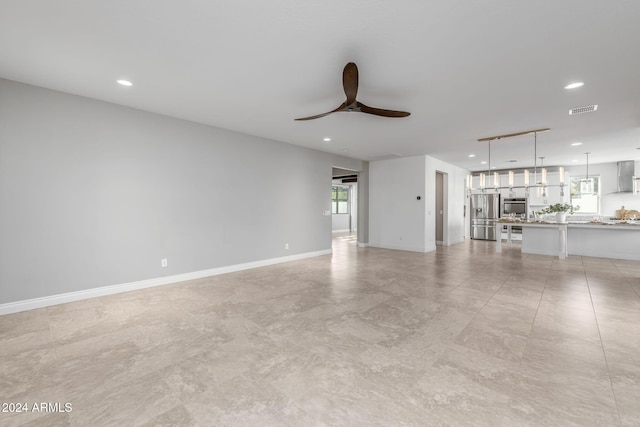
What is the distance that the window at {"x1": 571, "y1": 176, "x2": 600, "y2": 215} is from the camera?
9.13 metres

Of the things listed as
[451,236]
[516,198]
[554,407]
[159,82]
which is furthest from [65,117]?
[516,198]

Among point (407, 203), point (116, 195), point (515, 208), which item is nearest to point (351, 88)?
point (116, 195)

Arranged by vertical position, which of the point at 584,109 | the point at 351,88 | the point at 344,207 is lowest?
the point at 344,207

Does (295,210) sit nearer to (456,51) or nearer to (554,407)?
(456,51)

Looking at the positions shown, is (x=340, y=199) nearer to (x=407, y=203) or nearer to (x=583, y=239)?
(x=407, y=203)

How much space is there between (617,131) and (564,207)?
2423 millimetres

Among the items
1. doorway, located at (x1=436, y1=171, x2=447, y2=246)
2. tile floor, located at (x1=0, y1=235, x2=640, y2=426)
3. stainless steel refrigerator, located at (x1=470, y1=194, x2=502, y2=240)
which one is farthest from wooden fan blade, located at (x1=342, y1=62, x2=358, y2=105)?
stainless steel refrigerator, located at (x1=470, y1=194, x2=502, y2=240)

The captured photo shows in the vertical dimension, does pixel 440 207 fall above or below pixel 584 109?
below

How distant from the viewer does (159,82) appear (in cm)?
335

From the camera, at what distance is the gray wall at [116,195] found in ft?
11.1

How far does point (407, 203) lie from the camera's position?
8016 millimetres

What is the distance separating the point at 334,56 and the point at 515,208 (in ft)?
33.0

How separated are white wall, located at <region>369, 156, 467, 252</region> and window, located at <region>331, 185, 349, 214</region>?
16.7ft

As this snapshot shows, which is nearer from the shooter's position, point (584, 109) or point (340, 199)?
point (584, 109)
